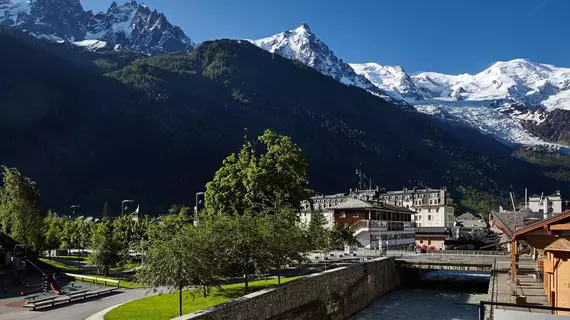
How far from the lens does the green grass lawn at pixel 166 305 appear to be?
2733 centimetres

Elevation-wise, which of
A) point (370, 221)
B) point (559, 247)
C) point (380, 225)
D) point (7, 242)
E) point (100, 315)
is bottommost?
point (100, 315)

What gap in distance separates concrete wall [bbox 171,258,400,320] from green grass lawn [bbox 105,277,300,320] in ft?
6.38

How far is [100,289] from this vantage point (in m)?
38.8

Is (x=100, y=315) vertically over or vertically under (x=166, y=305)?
under

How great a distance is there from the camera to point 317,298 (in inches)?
1346

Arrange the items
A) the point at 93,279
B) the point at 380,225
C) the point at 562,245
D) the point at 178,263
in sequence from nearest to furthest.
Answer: the point at 562,245, the point at 178,263, the point at 93,279, the point at 380,225

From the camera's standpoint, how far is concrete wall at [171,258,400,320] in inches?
939

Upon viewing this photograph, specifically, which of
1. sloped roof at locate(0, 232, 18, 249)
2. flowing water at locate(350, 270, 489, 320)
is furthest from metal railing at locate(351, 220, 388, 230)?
sloped roof at locate(0, 232, 18, 249)

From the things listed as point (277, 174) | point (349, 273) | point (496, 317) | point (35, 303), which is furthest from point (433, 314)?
point (496, 317)

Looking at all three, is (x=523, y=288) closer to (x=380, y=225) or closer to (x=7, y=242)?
(x=7, y=242)

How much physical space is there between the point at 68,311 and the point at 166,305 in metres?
5.82

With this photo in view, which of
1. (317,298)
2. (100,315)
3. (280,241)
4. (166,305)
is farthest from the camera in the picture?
(317,298)

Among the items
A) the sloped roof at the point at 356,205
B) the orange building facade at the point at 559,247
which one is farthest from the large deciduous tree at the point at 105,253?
the sloped roof at the point at 356,205

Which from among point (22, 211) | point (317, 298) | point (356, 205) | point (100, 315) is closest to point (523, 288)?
point (317, 298)
